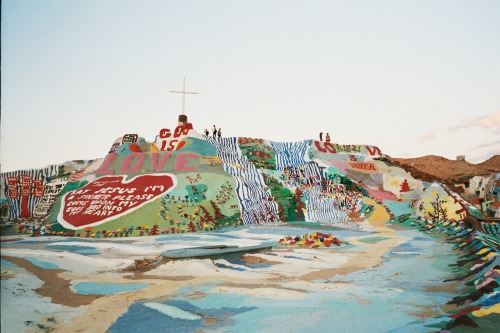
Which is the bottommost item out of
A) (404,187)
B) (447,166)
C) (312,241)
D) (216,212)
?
(312,241)

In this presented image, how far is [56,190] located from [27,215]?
276cm

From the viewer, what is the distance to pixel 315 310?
7.12 meters

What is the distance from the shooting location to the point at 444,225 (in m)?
18.6

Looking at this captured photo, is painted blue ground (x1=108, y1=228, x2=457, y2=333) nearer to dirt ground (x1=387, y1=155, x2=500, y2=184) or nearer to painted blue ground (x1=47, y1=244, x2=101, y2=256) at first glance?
painted blue ground (x1=47, y1=244, x2=101, y2=256)

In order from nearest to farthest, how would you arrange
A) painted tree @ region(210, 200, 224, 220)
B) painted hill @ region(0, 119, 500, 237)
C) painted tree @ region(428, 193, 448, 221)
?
painted hill @ region(0, 119, 500, 237), painted tree @ region(210, 200, 224, 220), painted tree @ region(428, 193, 448, 221)

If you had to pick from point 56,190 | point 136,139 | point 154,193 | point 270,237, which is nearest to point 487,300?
point 270,237

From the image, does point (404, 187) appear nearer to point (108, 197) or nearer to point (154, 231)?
point (154, 231)

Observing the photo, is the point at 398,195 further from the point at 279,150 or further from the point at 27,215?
the point at 27,215

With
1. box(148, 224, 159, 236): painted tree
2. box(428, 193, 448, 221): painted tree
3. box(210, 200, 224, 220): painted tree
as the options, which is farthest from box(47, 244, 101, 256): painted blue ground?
box(428, 193, 448, 221): painted tree

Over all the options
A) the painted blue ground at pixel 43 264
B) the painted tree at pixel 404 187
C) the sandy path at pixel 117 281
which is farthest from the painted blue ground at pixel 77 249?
the painted tree at pixel 404 187

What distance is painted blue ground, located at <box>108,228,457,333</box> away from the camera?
634cm

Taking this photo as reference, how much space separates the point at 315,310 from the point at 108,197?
15.1 meters

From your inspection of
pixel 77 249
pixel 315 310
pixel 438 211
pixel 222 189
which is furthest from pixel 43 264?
pixel 438 211

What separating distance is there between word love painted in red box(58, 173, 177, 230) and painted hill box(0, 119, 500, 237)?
0.05 meters
